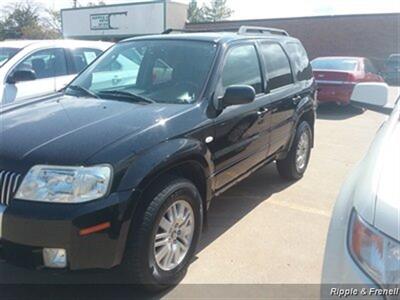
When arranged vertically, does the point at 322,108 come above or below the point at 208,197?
below

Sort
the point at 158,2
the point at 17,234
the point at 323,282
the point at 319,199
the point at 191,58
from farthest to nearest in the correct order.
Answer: the point at 158,2
the point at 319,199
the point at 191,58
the point at 17,234
the point at 323,282

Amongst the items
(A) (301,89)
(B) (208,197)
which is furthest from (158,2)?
(B) (208,197)

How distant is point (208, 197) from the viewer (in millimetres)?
3730

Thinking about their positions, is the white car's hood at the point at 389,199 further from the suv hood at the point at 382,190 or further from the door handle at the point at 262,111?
the door handle at the point at 262,111

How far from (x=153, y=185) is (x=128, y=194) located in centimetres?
29

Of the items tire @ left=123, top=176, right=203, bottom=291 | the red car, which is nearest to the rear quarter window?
tire @ left=123, top=176, right=203, bottom=291

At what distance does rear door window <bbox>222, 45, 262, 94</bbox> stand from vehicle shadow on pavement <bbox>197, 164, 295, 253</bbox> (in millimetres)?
1242

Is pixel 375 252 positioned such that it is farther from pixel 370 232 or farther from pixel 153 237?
pixel 153 237

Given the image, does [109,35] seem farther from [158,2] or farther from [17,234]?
[17,234]

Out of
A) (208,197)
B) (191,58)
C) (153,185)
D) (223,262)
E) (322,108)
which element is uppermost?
(191,58)

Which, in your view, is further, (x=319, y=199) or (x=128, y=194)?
(x=319, y=199)

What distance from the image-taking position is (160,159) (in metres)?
3.00

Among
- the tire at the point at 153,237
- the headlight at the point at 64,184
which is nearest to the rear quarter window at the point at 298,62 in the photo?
the tire at the point at 153,237

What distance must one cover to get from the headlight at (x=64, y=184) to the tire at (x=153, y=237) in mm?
361
